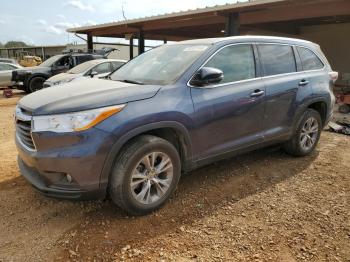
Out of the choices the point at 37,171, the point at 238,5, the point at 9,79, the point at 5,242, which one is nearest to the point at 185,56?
the point at 37,171

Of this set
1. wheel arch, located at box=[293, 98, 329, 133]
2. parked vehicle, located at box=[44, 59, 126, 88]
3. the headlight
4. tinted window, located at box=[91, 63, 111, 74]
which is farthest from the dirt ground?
tinted window, located at box=[91, 63, 111, 74]

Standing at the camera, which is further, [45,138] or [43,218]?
[43,218]

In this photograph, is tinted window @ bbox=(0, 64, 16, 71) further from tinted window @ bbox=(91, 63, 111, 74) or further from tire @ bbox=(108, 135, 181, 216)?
tire @ bbox=(108, 135, 181, 216)

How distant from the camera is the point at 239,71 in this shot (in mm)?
4105

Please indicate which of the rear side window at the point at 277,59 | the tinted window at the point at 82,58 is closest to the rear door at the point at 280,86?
the rear side window at the point at 277,59

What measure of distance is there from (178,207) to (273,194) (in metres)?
1.16

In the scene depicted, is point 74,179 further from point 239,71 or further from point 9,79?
point 9,79

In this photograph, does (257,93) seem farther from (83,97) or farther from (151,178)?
(83,97)

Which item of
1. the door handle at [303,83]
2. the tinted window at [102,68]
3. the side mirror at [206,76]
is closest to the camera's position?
the side mirror at [206,76]

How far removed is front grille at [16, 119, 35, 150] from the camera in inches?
124

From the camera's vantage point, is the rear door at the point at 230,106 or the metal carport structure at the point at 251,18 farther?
the metal carport structure at the point at 251,18

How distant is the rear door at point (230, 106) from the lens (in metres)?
3.63

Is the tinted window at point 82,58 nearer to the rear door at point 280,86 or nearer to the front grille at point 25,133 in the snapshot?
the rear door at point 280,86

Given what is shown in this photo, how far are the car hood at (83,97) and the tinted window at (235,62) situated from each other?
0.91 meters
